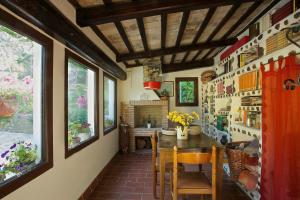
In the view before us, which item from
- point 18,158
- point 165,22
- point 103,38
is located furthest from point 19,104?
point 165,22

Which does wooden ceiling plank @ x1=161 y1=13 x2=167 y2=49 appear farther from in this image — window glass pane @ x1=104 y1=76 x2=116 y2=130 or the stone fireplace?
the stone fireplace

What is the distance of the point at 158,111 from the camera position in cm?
633

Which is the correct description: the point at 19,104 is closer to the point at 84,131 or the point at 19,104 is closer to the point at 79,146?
the point at 79,146

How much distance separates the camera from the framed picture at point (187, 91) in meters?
6.30

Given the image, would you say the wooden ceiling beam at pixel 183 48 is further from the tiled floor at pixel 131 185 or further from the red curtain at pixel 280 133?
the tiled floor at pixel 131 185

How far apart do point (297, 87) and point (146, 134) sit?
13.9 feet

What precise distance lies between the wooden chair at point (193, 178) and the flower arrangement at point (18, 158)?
4.35 ft

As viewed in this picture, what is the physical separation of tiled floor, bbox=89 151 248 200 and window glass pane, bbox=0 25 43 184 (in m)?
1.50

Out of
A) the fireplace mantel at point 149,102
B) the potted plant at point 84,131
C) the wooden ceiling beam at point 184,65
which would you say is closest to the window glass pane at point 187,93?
the wooden ceiling beam at point 184,65

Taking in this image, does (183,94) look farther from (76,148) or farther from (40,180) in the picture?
(40,180)

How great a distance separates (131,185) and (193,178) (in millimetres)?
1379

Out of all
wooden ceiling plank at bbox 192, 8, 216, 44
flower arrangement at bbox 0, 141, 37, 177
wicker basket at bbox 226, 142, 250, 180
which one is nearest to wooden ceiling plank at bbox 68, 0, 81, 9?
flower arrangement at bbox 0, 141, 37, 177

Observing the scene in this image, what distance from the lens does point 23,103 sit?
1818 mm

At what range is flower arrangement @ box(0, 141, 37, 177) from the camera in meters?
1.56
